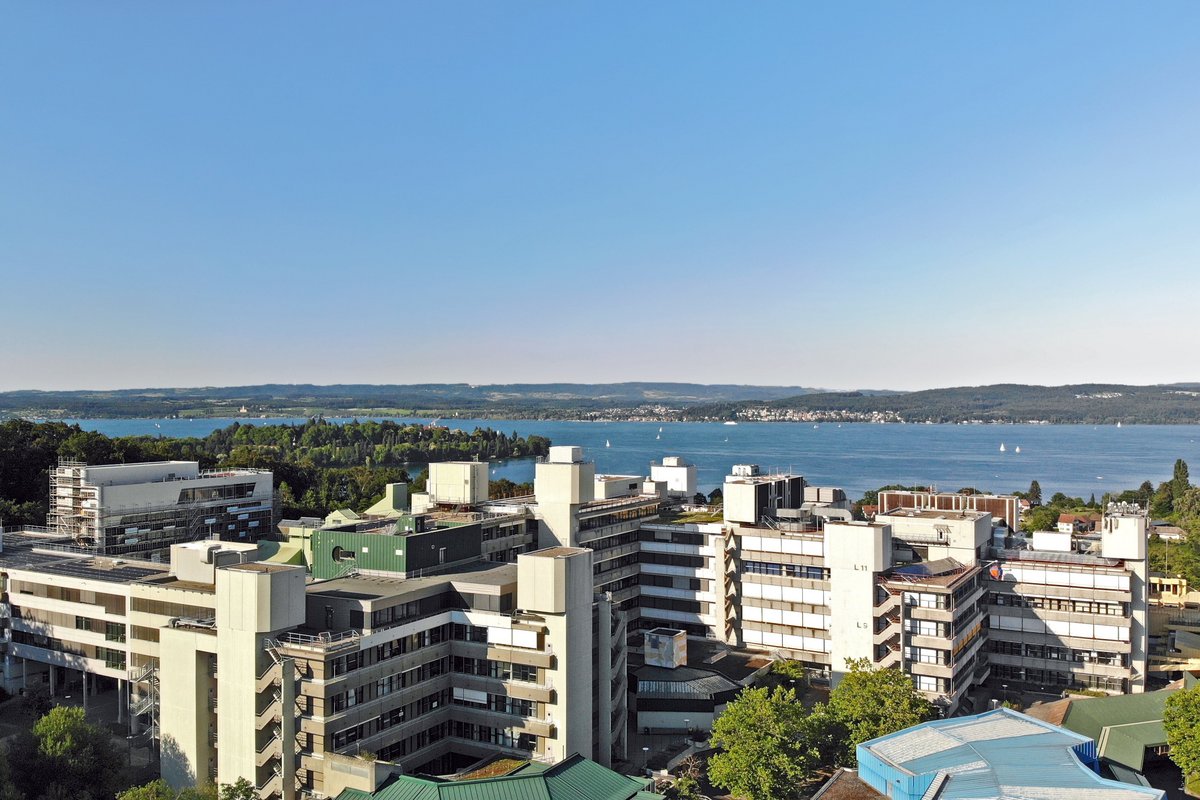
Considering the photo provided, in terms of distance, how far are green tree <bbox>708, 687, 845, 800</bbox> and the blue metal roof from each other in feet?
7.32

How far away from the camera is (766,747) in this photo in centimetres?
3156

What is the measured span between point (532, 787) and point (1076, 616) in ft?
112

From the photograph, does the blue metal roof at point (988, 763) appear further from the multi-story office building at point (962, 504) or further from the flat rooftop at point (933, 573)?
the multi-story office building at point (962, 504)

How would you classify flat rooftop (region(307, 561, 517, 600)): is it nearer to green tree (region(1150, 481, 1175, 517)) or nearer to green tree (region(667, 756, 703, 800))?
green tree (region(667, 756, 703, 800))

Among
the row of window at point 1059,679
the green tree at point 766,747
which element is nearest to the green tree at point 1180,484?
the row of window at point 1059,679

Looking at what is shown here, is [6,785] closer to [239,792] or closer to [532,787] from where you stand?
[239,792]

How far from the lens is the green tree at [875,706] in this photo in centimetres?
3475

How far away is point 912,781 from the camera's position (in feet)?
95.8

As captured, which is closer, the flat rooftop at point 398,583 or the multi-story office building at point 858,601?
the flat rooftop at point 398,583

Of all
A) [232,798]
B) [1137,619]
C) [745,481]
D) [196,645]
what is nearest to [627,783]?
[232,798]

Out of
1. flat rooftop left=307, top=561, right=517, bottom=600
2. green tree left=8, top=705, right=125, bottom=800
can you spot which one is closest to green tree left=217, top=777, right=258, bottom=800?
green tree left=8, top=705, right=125, bottom=800

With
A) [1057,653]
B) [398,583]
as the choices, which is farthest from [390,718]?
[1057,653]

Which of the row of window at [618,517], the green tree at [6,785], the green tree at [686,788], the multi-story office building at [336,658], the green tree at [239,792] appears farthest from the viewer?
the row of window at [618,517]

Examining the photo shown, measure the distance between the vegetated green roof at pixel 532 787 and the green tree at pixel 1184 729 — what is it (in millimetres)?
22287
